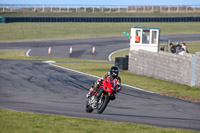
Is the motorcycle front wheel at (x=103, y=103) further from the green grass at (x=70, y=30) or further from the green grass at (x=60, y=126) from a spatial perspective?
the green grass at (x=70, y=30)

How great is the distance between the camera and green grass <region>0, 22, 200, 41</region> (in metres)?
59.7

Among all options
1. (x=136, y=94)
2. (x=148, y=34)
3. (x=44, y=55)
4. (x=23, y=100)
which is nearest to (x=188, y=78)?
(x=136, y=94)

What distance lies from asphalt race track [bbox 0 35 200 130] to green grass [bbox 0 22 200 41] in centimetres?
3052

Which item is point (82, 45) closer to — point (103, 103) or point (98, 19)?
point (98, 19)

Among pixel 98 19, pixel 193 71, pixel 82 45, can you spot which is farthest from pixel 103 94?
pixel 98 19

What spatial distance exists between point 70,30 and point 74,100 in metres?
47.5

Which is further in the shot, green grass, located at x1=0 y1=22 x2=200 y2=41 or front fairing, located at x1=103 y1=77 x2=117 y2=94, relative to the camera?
green grass, located at x1=0 y1=22 x2=200 y2=41

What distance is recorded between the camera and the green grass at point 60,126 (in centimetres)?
1057

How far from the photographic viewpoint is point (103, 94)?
45.1 ft

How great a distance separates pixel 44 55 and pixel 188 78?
2161cm

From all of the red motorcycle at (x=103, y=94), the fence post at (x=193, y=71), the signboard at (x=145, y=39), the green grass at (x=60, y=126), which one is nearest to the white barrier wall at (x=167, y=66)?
the fence post at (x=193, y=71)

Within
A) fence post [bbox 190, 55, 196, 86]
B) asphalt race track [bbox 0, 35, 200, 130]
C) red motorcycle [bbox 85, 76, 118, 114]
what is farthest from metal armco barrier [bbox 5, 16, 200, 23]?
red motorcycle [bbox 85, 76, 118, 114]

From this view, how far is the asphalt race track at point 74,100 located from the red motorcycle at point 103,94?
409 mm

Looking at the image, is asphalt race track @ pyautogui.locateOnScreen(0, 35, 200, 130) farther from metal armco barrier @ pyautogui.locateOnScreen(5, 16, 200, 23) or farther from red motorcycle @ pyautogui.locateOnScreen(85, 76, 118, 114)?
metal armco barrier @ pyautogui.locateOnScreen(5, 16, 200, 23)
